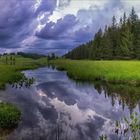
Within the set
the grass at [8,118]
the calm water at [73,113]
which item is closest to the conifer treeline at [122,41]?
the calm water at [73,113]

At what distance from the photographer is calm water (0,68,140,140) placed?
Answer: 18.5 meters

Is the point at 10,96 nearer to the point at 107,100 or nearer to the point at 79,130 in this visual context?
the point at 107,100

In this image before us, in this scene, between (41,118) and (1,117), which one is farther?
(41,118)

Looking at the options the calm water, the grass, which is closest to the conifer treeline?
the calm water

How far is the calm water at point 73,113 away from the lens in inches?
729

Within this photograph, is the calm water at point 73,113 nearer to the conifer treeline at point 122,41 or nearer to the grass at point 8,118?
the grass at point 8,118

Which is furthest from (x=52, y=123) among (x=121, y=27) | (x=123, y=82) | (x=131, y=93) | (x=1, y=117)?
(x=121, y=27)

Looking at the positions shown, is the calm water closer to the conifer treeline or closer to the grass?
the grass

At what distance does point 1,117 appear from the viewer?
1966 centimetres

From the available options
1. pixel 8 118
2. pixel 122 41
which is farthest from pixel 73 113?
pixel 122 41

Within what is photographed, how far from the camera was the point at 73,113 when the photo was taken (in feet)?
83.9

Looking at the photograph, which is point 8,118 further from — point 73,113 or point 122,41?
point 122,41

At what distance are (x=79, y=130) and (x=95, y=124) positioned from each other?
2.42 m

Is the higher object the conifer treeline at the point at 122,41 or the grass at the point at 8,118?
the conifer treeline at the point at 122,41
